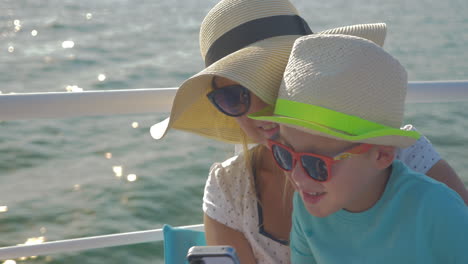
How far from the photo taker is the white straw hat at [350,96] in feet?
4.13

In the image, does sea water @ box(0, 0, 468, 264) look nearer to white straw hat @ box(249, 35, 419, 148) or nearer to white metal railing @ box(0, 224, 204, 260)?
white metal railing @ box(0, 224, 204, 260)

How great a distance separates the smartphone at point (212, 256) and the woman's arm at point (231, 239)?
3.17ft

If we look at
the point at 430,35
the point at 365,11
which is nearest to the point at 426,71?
the point at 430,35

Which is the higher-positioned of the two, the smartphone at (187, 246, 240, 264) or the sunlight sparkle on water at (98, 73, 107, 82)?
the sunlight sparkle on water at (98, 73, 107, 82)

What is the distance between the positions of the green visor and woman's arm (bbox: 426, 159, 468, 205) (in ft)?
1.30

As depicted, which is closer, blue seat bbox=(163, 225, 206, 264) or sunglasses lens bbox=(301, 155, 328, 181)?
sunglasses lens bbox=(301, 155, 328, 181)

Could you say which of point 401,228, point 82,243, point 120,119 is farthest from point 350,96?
point 120,119

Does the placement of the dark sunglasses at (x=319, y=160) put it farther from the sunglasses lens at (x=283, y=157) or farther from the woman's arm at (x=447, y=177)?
the woman's arm at (x=447, y=177)

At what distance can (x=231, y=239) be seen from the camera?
5.82ft

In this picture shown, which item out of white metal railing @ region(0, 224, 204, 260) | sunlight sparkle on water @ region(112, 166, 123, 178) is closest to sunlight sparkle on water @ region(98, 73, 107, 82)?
sunlight sparkle on water @ region(112, 166, 123, 178)

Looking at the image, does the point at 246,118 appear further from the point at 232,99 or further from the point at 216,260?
the point at 216,260

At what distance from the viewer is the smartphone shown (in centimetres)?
80

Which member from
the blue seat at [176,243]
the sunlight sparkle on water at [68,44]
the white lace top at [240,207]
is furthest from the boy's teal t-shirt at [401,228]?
the sunlight sparkle on water at [68,44]

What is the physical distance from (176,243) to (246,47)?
1.98ft
